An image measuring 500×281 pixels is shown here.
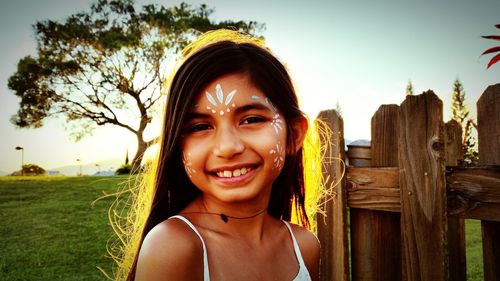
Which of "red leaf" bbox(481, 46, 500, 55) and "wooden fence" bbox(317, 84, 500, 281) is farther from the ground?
"red leaf" bbox(481, 46, 500, 55)

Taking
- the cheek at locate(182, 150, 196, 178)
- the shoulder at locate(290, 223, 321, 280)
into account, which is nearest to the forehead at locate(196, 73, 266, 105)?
the cheek at locate(182, 150, 196, 178)

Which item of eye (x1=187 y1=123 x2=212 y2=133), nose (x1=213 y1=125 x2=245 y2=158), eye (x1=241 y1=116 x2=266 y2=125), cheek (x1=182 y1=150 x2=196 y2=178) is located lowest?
cheek (x1=182 y1=150 x2=196 y2=178)

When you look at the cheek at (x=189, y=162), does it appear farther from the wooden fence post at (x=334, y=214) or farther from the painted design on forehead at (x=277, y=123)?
the wooden fence post at (x=334, y=214)

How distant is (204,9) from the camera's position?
24.0 metres

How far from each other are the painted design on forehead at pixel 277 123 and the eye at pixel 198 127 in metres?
0.29

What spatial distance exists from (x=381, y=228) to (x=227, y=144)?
1.49m

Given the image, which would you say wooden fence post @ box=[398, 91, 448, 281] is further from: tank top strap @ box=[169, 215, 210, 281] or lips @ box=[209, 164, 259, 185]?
tank top strap @ box=[169, 215, 210, 281]

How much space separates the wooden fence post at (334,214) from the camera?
2.66 metres

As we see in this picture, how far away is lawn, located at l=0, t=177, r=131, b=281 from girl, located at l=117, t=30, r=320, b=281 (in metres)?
2.38

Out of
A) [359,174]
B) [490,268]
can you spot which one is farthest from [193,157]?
[490,268]

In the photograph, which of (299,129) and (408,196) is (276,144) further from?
(408,196)

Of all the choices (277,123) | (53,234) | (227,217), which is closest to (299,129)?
(277,123)

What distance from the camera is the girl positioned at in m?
1.49

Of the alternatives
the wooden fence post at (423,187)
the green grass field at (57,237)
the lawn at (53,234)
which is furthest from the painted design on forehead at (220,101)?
the lawn at (53,234)
